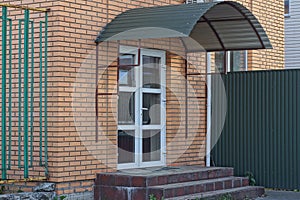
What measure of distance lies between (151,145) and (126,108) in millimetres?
982

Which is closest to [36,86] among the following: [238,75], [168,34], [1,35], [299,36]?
[1,35]

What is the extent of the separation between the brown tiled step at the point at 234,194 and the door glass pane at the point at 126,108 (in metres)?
1.68

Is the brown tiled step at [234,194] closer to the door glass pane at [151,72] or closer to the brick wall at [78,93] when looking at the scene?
the brick wall at [78,93]

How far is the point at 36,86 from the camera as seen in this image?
9445 mm

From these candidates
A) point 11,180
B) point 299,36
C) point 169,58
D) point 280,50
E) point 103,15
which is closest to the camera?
point 11,180

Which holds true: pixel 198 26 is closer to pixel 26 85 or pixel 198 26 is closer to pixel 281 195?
pixel 281 195

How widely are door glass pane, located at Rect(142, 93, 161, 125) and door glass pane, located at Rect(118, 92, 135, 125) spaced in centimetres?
29

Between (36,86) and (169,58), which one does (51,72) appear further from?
(169,58)

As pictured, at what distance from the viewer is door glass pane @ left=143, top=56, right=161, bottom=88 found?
36.8 feet

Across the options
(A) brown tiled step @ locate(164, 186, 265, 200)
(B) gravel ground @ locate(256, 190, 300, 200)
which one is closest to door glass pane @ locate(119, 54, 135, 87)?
Answer: (A) brown tiled step @ locate(164, 186, 265, 200)

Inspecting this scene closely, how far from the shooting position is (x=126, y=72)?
10773 mm

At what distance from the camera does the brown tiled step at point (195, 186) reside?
9.45 metres

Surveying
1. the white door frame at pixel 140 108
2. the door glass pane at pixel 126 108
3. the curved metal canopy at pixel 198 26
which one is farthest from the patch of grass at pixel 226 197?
the curved metal canopy at pixel 198 26

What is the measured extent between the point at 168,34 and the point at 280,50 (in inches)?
250
